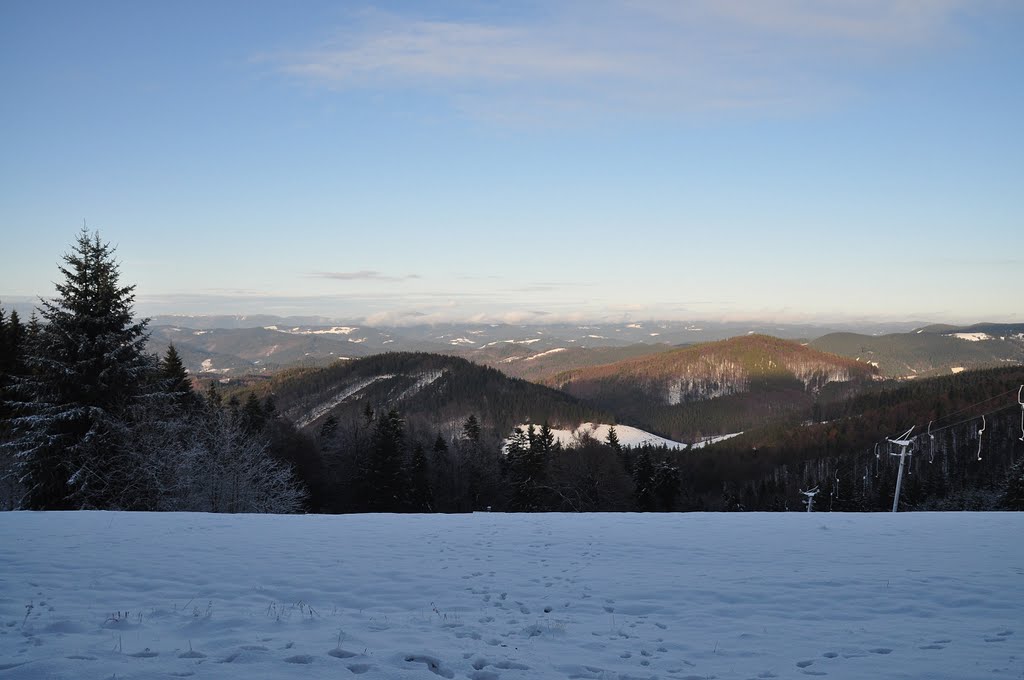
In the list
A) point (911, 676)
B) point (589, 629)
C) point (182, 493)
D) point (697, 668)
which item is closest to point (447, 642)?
point (589, 629)

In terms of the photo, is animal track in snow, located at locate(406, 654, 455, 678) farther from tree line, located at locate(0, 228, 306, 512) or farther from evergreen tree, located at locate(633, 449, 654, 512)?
evergreen tree, located at locate(633, 449, 654, 512)

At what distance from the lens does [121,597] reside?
895cm

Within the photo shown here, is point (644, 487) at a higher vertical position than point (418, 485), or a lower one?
lower

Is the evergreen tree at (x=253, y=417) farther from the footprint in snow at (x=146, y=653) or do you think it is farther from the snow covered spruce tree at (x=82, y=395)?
the footprint in snow at (x=146, y=653)

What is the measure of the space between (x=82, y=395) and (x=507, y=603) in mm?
24471

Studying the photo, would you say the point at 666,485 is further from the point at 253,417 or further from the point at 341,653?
the point at 341,653

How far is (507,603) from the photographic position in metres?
9.49

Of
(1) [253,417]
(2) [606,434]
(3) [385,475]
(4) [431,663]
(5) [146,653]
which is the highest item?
(5) [146,653]

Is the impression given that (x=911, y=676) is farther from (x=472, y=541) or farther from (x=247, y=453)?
(x=247, y=453)

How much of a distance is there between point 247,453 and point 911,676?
1381 inches

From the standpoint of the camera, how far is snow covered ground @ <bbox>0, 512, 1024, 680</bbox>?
6.82m

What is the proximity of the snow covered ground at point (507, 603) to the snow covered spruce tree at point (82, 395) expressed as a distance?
11603 mm

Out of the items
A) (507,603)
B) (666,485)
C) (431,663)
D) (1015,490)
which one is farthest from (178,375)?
(1015,490)

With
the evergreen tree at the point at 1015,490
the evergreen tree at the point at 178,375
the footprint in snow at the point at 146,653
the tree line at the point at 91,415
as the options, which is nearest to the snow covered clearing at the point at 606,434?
the evergreen tree at the point at 1015,490
